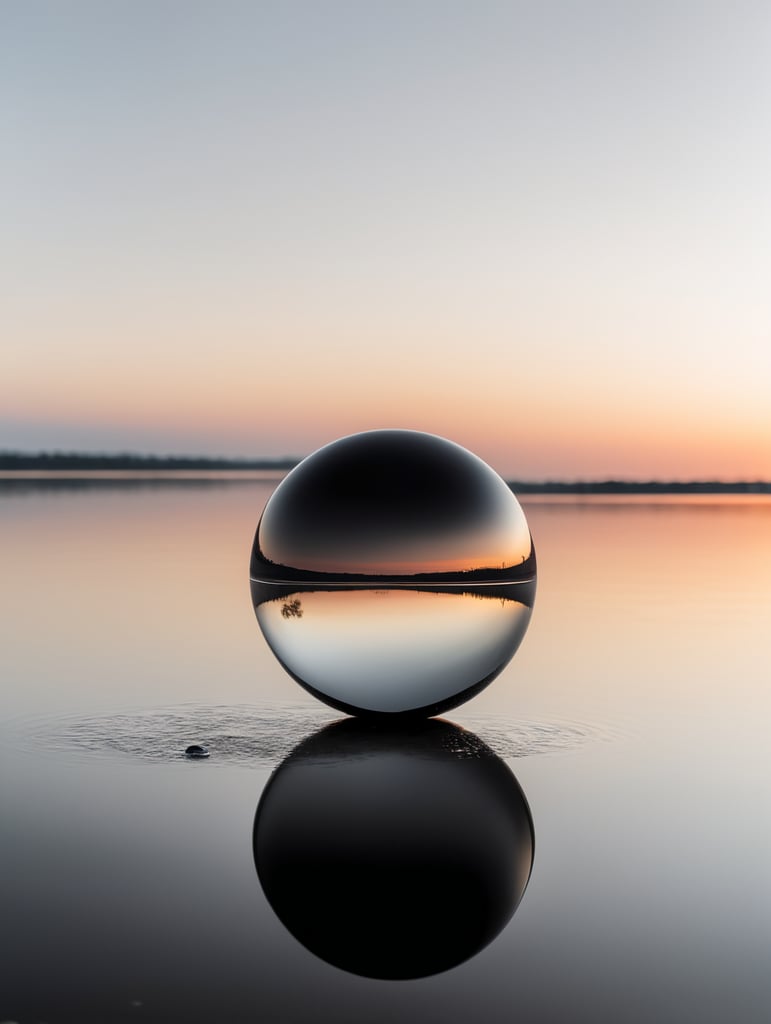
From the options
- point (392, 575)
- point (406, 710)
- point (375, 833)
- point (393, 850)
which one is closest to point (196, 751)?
point (406, 710)

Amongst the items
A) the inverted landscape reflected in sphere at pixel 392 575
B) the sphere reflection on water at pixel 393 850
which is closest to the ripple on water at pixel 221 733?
the sphere reflection on water at pixel 393 850

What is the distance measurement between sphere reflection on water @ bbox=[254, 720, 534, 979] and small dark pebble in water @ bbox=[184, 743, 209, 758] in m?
0.69

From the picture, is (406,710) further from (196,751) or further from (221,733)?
(196,751)

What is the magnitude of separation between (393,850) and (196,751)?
2876 millimetres

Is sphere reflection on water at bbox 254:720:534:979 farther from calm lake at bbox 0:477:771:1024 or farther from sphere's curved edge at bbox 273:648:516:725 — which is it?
sphere's curved edge at bbox 273:648:516:725

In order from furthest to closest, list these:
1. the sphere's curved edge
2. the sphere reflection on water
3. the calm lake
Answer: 1. the sphere's curved edge
2. the sphere reflection on water
3. the calm lake

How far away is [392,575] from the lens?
9.36 metres

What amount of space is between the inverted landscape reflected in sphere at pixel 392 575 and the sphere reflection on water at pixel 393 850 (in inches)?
21.9

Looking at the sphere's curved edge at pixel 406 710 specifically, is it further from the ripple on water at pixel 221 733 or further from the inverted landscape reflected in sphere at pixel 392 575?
the ripple on water at pixel 221 733

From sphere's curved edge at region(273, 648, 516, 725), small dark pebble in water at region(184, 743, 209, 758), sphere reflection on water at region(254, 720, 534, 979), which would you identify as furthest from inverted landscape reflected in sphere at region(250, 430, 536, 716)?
small dark pebble in water at region(184, 743, 209, 758)

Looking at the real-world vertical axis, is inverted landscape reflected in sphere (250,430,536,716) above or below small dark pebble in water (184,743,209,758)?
above

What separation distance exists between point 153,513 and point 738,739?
4966 cm

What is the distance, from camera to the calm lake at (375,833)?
5.22m

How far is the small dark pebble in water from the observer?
9.39m
